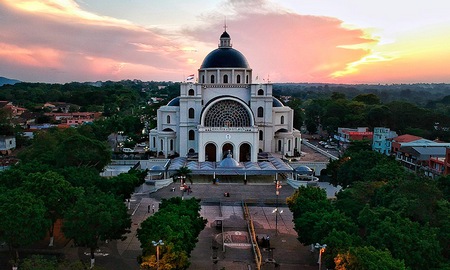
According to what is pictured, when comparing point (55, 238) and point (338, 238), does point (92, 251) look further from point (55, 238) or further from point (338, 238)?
point (338, 238)

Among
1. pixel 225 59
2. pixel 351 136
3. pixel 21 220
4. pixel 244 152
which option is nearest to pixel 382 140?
pixel 351 136

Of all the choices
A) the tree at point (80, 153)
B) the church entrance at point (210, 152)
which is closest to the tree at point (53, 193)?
the tree at point (80, 153)

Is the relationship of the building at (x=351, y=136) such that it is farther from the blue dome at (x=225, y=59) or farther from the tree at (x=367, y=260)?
the tree at (x=367, y=260)

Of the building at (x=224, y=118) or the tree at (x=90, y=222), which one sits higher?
the building at (x=224, y=118)

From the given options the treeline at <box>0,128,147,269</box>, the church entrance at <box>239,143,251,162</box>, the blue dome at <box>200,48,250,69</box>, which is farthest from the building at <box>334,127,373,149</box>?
the treeline at <box>0,128,147,269</box>

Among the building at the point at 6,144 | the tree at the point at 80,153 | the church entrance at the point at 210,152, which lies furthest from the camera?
the building at the point at 6,144

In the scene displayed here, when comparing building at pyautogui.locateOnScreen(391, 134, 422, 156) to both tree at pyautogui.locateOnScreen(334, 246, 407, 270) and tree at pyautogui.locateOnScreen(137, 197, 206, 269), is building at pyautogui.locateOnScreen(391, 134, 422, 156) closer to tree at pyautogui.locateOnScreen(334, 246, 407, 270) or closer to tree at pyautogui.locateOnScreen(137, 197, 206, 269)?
tree at pyautogui.locateOnScreen(137, 197, 206, 269)

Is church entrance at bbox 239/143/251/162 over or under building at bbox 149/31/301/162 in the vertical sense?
under
